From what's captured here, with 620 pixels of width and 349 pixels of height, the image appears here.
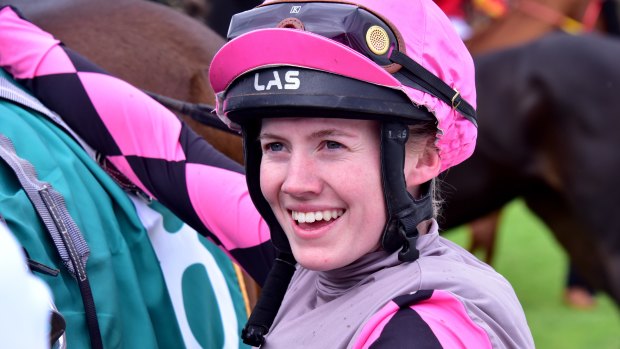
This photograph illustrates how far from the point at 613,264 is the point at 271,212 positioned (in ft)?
10.4

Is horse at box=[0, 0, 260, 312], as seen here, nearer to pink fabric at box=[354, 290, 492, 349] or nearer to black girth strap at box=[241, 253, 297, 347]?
black girth strap at box=[241, 253, 297, 347]

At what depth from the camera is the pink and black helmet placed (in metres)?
1.45

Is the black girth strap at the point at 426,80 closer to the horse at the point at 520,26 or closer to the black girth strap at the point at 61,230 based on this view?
the black girth strap at the point at 61,230

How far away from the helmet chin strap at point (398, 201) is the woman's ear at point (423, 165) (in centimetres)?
5

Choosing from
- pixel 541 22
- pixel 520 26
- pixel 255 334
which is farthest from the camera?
pixel 541 22

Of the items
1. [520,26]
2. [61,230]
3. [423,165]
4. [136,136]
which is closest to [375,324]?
[423,165]

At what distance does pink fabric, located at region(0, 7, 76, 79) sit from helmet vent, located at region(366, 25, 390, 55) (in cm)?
93

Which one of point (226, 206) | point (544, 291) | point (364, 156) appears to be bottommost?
point (544, 291)

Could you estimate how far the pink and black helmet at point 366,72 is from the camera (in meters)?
1.45

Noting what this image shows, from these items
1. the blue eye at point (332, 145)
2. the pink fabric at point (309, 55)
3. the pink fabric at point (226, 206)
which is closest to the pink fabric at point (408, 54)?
the pink fabric at point (309, 55)

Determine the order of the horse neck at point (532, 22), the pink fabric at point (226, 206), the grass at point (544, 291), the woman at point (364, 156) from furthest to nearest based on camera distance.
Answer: the horse neck at point (532, 22), the grass at point (544, 291), the pink fabric at point (226, 206), the woman at point (364, 156)

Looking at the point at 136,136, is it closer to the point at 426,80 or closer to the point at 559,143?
the point at 426,80

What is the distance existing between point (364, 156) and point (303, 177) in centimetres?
10

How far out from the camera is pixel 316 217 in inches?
59.9
